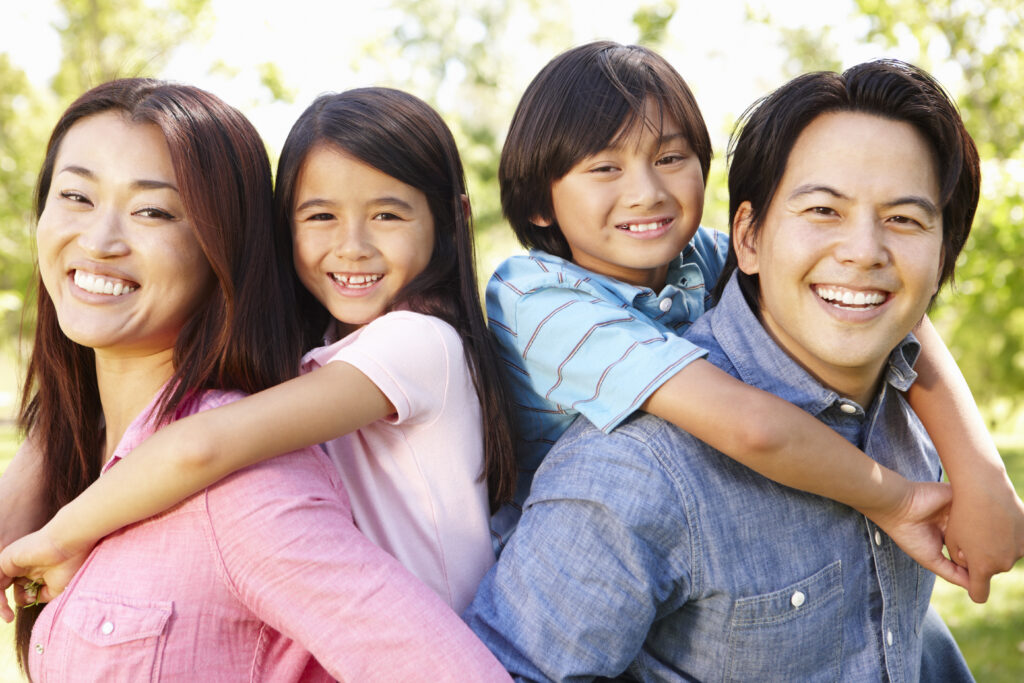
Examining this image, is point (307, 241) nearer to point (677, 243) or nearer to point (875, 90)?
point (677, 243)

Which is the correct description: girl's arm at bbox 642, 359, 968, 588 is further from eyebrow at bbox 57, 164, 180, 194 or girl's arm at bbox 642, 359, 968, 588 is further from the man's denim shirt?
eyebrow at bbox 57, 164, 180, 194

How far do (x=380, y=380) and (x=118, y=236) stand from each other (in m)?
0.70

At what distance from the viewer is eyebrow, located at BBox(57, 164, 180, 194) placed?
221 cm

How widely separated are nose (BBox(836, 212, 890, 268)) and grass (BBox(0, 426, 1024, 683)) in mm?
3669

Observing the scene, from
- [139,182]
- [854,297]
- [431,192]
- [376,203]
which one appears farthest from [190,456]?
[854,297]

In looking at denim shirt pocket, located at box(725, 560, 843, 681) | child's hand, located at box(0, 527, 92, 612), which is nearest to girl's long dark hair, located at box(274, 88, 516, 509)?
denim shirt pocket, located at box(725, 560, 843, 681)

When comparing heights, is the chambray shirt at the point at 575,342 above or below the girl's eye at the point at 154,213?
below

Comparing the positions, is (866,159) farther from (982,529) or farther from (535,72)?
(535,72)

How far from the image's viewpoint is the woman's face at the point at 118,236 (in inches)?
87.2

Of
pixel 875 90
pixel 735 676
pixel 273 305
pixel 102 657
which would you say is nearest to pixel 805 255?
pixel 875 90

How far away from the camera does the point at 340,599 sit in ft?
6.11

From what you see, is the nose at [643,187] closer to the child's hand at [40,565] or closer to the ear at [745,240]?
the ear at [745,240]

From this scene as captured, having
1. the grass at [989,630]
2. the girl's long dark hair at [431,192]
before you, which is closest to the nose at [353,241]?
the girl's long dark hair at [431,192]

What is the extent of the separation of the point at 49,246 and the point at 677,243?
1683 mm
